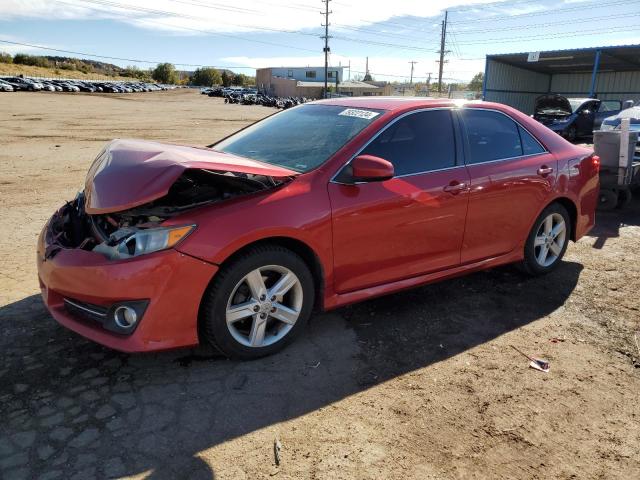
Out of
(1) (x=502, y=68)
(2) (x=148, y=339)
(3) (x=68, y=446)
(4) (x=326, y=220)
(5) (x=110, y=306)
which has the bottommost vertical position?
(3) (x=68, y=446)

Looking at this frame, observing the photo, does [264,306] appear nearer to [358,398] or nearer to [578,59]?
[358,398]

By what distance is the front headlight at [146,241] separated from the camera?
9.16 ft

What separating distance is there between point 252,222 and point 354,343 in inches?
46.8

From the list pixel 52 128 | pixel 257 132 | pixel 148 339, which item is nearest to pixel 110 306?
pixel 148 339

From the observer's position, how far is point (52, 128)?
19.2 meters

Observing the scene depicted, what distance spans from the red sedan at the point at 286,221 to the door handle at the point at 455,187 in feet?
0.05

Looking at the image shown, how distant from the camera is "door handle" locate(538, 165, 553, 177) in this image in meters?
4.44

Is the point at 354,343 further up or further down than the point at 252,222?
further down

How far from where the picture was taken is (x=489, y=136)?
4.25m

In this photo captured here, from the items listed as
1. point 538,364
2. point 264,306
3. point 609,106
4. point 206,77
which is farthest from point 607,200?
point 206,77

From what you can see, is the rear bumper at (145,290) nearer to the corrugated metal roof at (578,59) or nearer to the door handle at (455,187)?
the door handle at (455,187)

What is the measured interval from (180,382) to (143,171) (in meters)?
1.28

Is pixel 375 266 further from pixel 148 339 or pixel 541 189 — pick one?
pixel 541 189

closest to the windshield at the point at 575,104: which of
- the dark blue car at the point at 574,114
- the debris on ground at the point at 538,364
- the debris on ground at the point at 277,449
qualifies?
the dark blue car at the point at 574,114
